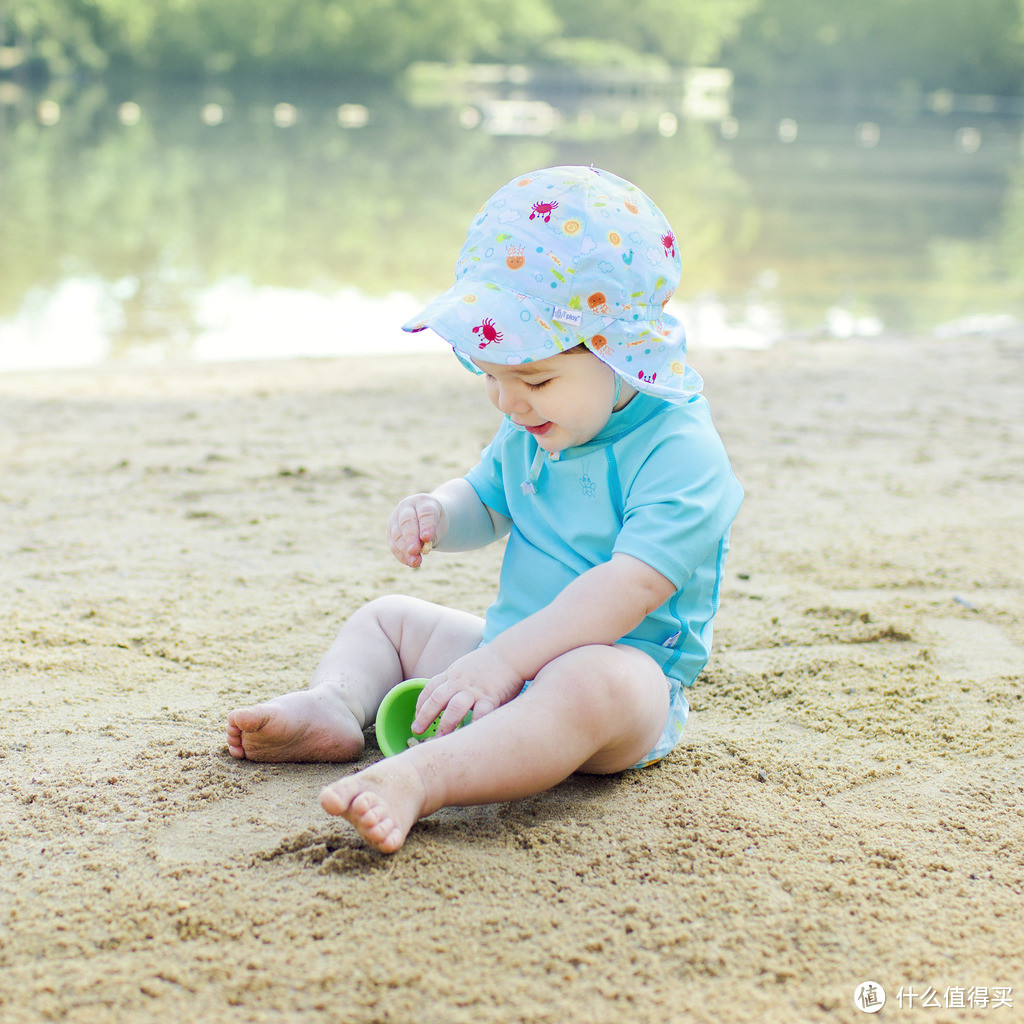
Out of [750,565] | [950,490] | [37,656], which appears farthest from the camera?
[950,490]

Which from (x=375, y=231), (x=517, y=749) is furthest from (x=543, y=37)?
(x=517, y=749)

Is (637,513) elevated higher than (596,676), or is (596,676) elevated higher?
(637,513)

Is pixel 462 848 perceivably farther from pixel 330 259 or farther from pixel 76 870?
pixel 330 259

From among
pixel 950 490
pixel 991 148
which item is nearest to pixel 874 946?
pixel 950 490

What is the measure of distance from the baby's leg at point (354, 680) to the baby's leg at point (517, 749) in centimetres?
32

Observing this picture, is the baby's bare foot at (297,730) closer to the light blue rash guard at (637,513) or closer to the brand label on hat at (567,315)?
the light blue rash guard at (637,513)

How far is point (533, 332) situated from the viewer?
5.55ft

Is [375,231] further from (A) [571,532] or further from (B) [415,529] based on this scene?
(A) [571,532]

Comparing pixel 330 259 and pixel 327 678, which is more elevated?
pixel 330 259

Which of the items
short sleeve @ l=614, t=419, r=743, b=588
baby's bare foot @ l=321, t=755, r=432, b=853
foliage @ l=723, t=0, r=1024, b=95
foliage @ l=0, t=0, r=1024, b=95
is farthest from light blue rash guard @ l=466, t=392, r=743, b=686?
foliage @ l=723, t=0, r=1024, b=95

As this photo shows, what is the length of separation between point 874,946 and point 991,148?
34.1m

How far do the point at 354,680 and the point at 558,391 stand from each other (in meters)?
0.70

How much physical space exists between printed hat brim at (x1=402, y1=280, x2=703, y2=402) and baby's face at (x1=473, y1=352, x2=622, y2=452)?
40 mm

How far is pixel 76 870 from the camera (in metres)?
1.55
